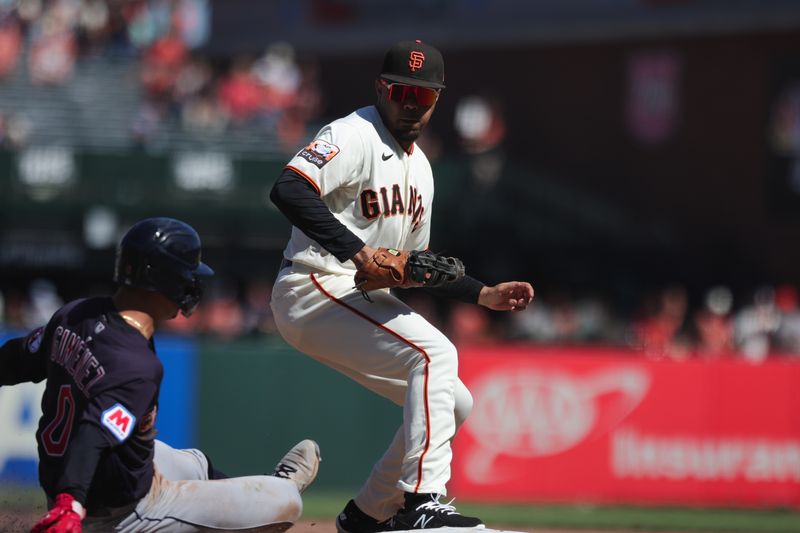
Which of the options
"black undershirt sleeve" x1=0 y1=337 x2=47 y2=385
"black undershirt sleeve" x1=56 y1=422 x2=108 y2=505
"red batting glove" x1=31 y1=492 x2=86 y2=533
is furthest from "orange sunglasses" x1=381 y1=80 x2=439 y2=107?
"red batting glove" x1=31 y1=492 x2=86 y2=533

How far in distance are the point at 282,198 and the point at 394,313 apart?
65 cm

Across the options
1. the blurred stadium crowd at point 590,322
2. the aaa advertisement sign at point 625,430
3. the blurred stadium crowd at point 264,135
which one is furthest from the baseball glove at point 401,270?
the blurred stadium crowd at point 264,135

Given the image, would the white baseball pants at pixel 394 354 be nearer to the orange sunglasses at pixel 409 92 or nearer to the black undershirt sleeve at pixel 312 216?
the black undershirt sleeve at pixel 312 216

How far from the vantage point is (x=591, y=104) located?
2098 centimetres

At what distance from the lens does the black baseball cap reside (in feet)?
15.9

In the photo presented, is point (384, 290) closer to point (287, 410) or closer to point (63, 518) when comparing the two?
point (63, 518)

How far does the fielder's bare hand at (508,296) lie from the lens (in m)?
4.95

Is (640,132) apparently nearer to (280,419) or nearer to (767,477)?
(767,477)

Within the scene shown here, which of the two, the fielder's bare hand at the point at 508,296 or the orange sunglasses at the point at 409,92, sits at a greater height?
the orange sunglasses at the point at 409,92

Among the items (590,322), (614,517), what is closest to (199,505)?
(614,517)

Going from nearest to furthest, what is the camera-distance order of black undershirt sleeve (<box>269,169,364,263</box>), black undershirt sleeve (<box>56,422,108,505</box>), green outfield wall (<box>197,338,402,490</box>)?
black undershirt sleeve (<box>56,422,108,505</box>) < black undershirt sleeve (<box>269,169,364,263</box>) < green outfield wall (<box>197,338,402,490</box>)

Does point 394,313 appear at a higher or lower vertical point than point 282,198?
lower

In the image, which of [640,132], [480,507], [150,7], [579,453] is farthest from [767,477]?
[150,7]

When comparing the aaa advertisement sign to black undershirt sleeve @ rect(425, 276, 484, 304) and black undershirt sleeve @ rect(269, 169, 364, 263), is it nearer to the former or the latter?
black undershirt sleeve @ rect(425, 276, 484, 304)
